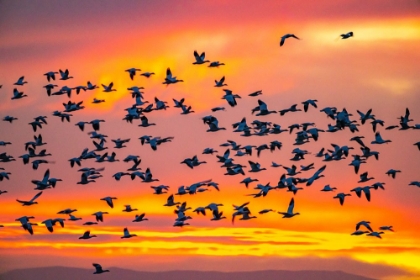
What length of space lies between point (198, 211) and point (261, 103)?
595cm

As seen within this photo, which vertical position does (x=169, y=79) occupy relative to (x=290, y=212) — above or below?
above

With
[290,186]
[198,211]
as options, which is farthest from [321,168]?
[198,211]

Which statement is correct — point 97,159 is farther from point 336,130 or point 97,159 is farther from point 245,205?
point 336,130

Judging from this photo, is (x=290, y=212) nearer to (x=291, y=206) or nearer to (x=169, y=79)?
(x=291, y=206)

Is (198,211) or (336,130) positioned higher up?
(336,130)

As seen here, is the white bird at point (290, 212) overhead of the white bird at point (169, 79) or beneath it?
beneath

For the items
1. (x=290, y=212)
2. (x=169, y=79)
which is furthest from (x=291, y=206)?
(x=169, y=79)

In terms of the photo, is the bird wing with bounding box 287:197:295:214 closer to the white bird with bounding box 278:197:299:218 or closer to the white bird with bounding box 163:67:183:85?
the white bird with bounding box 278:197:299:218

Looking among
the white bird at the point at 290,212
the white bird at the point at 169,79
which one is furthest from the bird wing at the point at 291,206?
the white bird at the point at 169,79

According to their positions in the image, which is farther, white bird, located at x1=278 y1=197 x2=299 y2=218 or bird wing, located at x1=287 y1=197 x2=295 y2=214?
bird wing, located at x1=287 y1=197 x2=295 y2=214

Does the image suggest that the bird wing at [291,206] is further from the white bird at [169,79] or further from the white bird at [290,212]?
the white bird at [169,79]

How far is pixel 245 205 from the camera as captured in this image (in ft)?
201

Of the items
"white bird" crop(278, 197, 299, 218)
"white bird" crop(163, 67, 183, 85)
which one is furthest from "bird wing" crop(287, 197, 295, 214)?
"white bird" crop(163, 67, 183, 85)

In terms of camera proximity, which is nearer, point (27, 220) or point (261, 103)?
point (261, 103)
